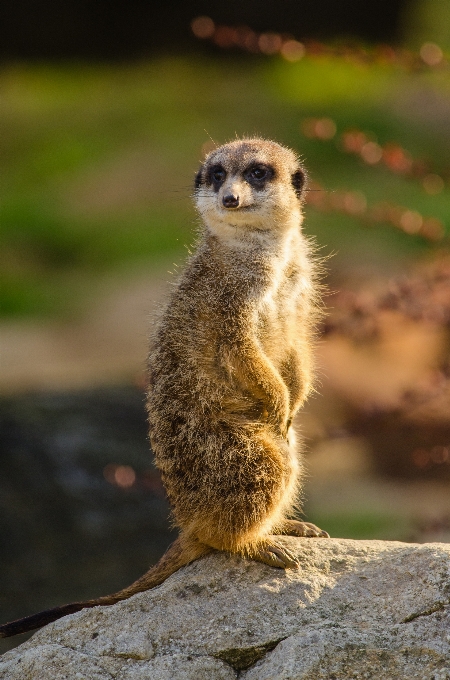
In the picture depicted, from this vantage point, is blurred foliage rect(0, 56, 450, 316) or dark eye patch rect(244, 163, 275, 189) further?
blurred foliage rect(0, 56, 450, 316)

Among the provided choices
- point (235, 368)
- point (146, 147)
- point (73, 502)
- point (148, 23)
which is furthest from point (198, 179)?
point (146, 147)

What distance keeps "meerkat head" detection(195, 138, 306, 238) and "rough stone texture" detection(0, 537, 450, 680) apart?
0.82 m

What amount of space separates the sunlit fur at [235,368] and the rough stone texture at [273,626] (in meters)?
0.14

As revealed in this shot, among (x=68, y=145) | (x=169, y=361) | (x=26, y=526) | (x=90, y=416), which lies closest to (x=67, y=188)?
(x=68, y=145)

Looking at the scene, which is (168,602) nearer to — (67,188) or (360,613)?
(360,613)

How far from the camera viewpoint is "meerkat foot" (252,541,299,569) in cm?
207

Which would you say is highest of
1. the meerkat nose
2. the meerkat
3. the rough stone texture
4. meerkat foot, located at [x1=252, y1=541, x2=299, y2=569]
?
the meerkat nose

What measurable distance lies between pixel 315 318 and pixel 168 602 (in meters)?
0.90

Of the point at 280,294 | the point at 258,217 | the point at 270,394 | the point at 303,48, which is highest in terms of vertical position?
the point at 303,48

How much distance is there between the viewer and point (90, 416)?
13.8ft

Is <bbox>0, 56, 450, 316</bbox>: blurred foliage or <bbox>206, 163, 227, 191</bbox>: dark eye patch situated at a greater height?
<bbox>0, 56, 450, 316</bbox>: blurred foliage

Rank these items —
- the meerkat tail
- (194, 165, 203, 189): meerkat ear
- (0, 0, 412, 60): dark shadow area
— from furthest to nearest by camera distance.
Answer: (0, 0, 412, 60): dark shadow area → (194, 165, 203, 189): meerkat ear → the meerkat tail

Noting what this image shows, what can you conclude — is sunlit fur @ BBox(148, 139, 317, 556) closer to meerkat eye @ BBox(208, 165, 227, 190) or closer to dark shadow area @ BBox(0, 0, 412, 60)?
meerkat eye @ BBox(208, 165, 227, 190)

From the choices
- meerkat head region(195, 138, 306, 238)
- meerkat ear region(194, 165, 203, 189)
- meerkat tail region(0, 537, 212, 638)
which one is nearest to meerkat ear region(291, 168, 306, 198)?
meerkat head region(195, 138, 306, 238)
